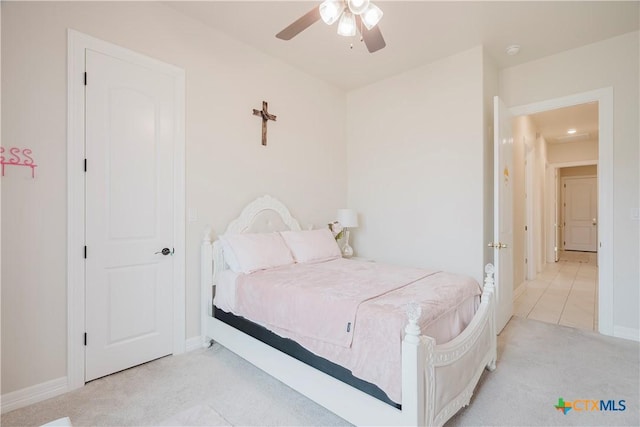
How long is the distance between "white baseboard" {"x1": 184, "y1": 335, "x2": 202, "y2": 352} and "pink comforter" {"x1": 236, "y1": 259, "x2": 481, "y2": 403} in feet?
2.30

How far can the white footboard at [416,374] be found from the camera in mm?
1380

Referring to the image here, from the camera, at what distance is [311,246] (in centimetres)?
317

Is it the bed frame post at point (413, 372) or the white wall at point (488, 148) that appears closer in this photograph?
the bed frame post at point (413, 372)

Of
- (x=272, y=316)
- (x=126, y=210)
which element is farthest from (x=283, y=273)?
(x=126, y=210)

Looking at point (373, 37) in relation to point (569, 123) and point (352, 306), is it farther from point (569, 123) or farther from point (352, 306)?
point (569, 123)

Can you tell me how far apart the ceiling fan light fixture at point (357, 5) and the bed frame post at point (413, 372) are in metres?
1.66

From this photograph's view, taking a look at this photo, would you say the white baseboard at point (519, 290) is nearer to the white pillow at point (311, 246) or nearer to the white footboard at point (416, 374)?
the white footboard at point (416, 374)

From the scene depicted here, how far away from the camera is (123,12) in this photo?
2330mm

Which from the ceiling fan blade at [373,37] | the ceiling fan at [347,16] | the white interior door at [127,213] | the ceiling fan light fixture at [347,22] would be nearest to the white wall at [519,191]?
the ceiling fan blade at [373,37]

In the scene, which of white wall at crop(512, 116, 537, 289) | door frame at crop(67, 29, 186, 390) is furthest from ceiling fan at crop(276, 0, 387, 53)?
white wall at crop(512, 116, 537, 289)

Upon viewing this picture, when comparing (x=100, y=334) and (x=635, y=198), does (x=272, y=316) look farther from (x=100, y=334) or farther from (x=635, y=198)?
(x=635, y=198)

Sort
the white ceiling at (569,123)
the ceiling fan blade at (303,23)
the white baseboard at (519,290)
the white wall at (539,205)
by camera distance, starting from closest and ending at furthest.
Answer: the ceiling fan blade at (303,23)
the white baseboard at (519,290)
the white ceiling at (569,123)
the white wall at (539,205)

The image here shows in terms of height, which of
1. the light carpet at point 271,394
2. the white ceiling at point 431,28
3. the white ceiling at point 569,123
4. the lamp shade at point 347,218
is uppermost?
the white ceiling at point 431,28

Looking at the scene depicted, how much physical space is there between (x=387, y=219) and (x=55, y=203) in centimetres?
327
